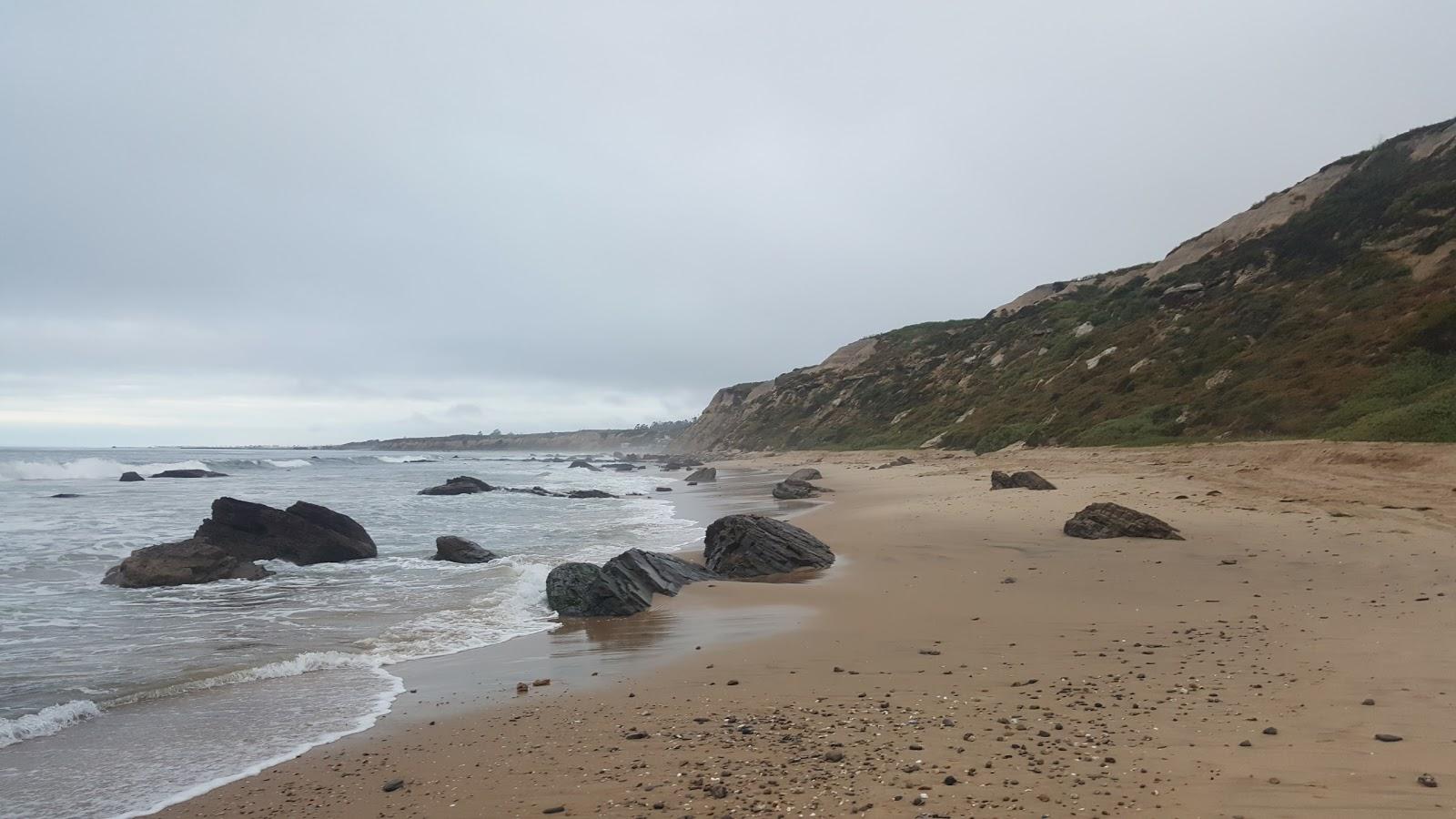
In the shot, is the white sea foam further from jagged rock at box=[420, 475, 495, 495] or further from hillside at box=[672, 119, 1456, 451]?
jagged rock at box=[420, 475, 495, 495]

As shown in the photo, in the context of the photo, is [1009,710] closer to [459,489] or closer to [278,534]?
[278,534]

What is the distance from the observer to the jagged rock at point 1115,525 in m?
12.9

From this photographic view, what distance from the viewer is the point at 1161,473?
838 inches

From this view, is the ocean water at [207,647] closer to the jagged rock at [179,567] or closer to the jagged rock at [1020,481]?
the jagged rock at [179,567]

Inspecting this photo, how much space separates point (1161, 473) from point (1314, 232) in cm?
Answer: 3064

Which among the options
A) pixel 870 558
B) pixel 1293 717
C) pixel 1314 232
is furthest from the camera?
pixel 1314 232

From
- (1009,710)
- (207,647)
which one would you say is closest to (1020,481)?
(1009,710)

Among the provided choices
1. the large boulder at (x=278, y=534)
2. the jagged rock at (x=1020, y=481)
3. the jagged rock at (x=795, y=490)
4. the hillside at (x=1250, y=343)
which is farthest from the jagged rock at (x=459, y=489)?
the jagged rock at (x=1020, y=481)

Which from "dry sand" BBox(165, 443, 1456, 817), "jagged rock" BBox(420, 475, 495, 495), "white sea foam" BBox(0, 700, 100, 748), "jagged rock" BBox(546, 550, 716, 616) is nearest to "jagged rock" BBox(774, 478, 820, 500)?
"jagged rock" BBox(546, 550, 716, 616)

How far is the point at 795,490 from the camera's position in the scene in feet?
95.1

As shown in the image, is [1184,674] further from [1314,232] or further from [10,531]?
[1314,232]

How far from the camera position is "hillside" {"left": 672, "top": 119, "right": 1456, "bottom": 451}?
2359 centimetres

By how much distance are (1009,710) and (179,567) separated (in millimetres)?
15496

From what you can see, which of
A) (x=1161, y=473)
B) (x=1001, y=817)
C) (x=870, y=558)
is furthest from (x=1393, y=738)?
(x=1161, y=473)
